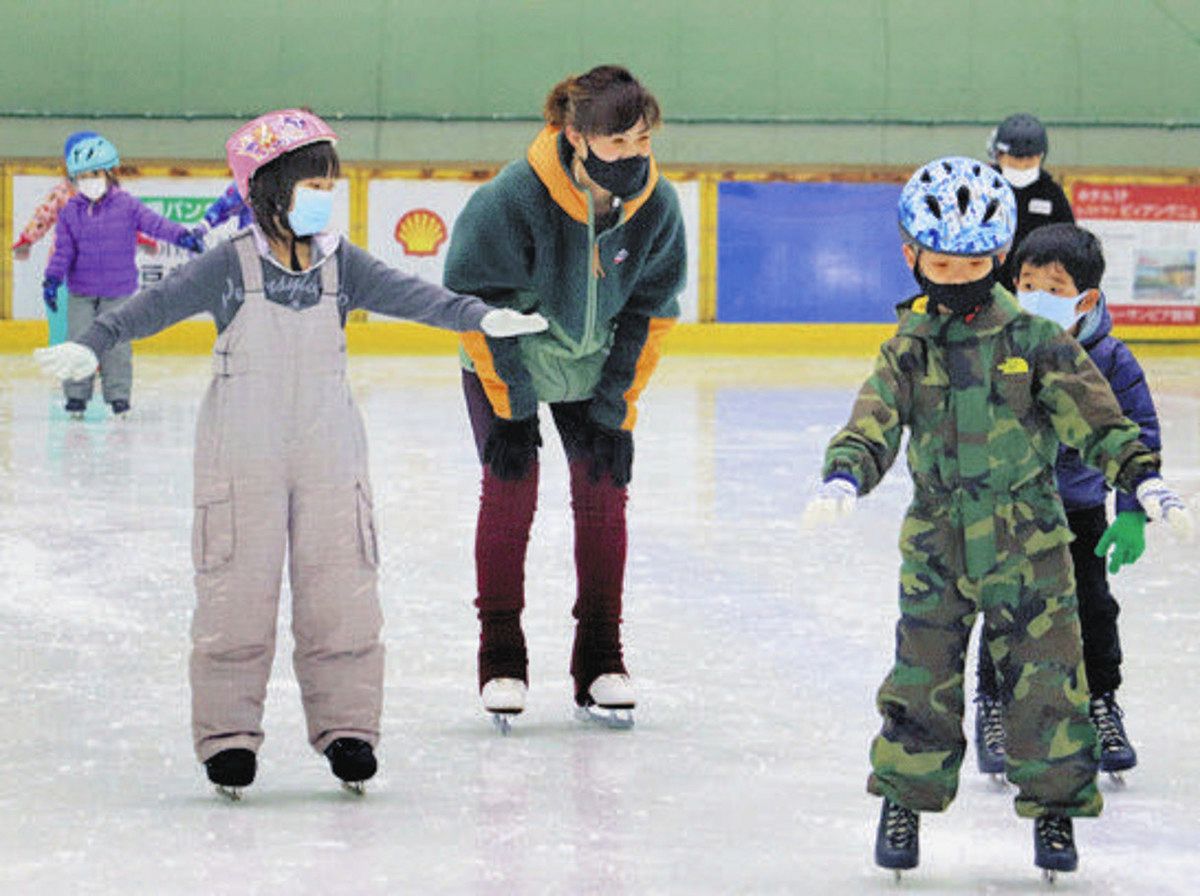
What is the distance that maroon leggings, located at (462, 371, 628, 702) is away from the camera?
464 cm

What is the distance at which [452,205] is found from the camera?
57.1 ft

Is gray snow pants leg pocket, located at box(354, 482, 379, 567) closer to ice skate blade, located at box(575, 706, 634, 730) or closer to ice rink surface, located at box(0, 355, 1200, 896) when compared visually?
ice rink surface, located at box(0, 355, 1200, 896)

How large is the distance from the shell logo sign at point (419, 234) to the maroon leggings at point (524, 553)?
12.7 meters

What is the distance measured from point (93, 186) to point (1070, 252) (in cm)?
863

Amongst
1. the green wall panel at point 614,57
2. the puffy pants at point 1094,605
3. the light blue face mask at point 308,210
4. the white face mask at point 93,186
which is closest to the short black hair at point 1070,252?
the puffy pants at point 1094,605

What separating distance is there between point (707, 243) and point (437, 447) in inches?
298

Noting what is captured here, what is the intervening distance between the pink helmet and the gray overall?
0.13m

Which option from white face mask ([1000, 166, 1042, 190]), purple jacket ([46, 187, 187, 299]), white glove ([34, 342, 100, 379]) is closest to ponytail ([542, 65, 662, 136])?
white glove ([34, 342, 100, 379])

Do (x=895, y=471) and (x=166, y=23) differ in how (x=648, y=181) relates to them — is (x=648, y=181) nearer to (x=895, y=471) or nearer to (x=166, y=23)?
(x=895, y=471)

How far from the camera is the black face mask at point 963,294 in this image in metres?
3.45

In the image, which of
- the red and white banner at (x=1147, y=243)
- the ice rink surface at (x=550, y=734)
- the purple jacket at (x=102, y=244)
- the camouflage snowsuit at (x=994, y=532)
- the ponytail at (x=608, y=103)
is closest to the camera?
the camouflage snowsuit at (x=994, y=532)

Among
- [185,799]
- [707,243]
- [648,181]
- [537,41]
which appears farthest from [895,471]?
[537,41]

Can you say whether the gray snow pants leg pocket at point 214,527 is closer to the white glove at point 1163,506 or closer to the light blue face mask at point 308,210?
the light blue face mask at point 308,210

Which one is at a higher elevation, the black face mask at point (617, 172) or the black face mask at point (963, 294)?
the black face mask at point (617, 172)
